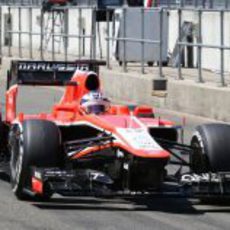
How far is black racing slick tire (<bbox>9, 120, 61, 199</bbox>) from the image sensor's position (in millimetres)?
9836

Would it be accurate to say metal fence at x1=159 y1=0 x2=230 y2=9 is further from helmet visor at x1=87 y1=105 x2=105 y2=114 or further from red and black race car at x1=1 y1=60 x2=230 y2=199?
red and black race car at x1=1 y1=60 x2=230 y2=199

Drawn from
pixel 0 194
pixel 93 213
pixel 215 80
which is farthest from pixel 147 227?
pixel 215 80

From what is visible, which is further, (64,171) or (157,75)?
(157,75)

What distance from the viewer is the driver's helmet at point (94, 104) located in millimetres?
10930

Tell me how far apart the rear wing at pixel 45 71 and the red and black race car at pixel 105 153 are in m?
0.73

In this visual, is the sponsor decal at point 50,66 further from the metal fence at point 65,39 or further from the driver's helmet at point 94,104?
the metal fence at point 65,39

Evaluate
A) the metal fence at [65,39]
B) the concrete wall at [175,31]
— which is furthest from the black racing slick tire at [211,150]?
the metal fence at [65,39]

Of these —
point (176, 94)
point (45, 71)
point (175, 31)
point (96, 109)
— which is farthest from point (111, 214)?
point (175, 31)

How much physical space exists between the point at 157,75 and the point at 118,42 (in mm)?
4090

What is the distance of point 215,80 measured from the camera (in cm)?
2119

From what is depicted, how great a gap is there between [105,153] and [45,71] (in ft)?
7.13

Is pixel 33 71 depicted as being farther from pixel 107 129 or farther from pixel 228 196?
pixel 228 196

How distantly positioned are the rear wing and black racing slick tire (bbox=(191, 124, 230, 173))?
1.91 metres

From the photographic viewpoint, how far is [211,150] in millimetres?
10133
